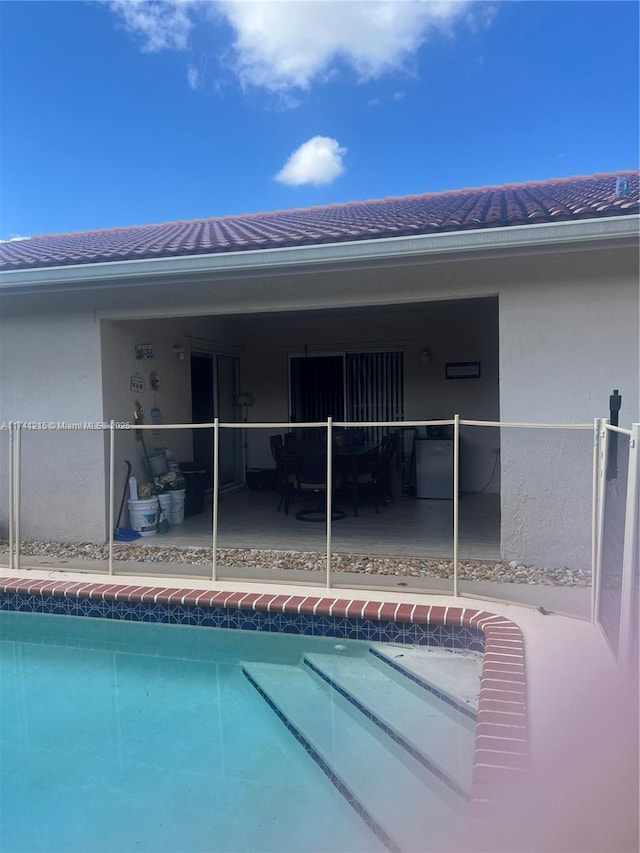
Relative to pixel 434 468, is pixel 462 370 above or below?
above

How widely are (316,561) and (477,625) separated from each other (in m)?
1.89

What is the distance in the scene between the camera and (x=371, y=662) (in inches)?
157

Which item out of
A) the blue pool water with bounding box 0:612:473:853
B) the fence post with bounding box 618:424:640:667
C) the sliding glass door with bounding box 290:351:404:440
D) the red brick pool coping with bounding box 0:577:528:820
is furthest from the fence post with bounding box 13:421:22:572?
the fence post with bounding box 618:424:640:667

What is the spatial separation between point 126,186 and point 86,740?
1167cm

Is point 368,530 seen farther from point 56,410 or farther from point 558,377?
point 56,410

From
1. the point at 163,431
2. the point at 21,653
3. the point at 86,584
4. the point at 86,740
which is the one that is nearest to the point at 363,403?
the point at 163,431

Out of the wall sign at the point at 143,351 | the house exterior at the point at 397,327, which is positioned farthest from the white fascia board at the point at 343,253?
the wall sign at the point at 143,351

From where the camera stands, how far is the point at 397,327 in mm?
9117

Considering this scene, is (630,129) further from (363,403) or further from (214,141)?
(214,141)

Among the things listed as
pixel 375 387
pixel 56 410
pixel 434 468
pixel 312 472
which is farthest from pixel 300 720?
pixel 375 387

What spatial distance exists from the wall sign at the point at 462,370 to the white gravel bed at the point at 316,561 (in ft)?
13.9

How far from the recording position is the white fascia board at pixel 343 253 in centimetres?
451

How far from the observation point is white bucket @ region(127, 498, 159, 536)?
253 inches

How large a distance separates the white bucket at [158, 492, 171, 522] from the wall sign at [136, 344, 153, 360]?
1608 millimetres
